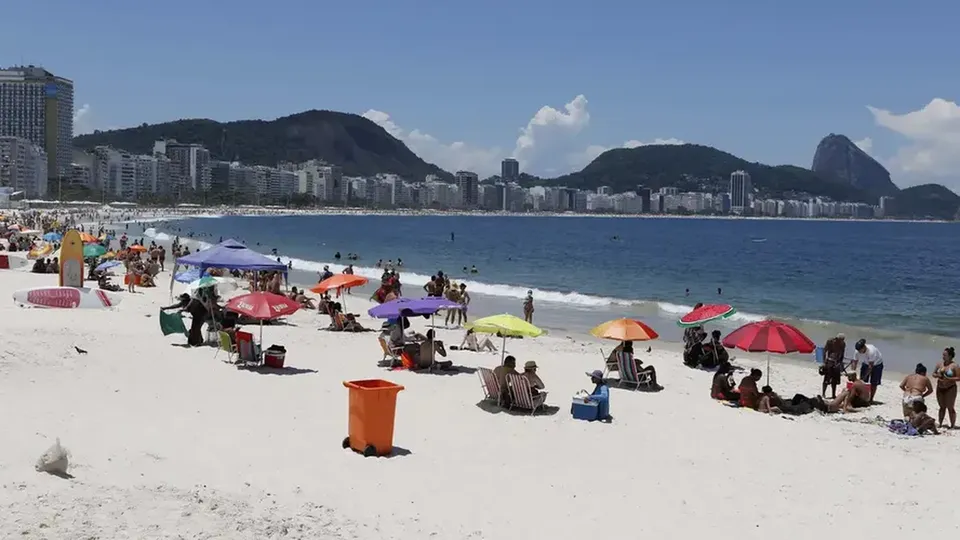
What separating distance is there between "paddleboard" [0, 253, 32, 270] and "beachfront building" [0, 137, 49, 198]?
144 m

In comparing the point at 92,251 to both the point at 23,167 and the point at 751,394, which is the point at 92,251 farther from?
the point at 23,167

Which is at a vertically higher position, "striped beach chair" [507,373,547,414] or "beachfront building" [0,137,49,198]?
"beachfront building" [0,137,49,198]

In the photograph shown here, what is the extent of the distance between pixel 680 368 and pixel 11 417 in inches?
434

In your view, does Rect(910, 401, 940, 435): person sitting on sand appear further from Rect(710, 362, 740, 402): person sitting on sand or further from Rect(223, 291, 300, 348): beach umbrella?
Rect(223, 291, 300, 348): beach umbrella

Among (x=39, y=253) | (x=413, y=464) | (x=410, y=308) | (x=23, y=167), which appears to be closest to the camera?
(x=413, y=464)

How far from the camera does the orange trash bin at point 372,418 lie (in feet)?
27.5

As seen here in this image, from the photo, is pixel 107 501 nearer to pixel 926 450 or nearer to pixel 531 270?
pixel 926 450

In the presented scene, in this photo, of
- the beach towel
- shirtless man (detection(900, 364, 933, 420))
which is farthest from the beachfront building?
shirtless man (detection(900, 364, 933, 420))

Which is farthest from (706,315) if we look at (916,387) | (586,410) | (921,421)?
(586,410)

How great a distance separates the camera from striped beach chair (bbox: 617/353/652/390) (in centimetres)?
1334

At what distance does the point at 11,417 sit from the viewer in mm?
8188

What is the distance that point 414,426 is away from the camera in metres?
9.84

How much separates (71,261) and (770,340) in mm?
15969

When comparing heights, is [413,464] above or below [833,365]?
below
